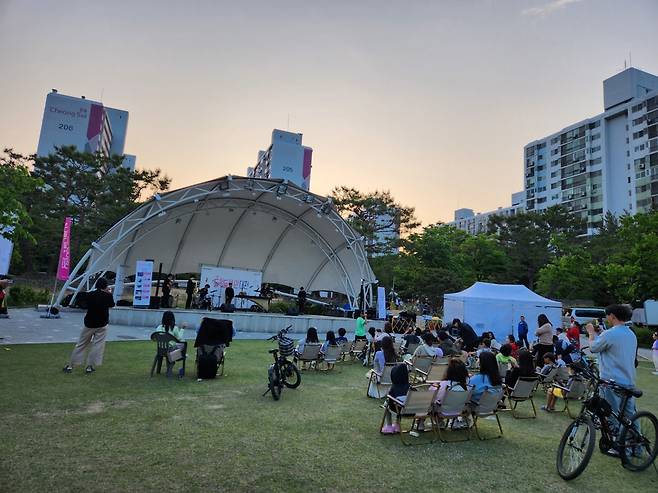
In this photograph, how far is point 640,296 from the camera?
22.2 metres

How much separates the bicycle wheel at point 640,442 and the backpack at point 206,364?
625cm

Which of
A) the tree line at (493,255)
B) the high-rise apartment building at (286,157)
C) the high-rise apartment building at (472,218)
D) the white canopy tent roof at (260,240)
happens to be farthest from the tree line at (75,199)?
the high-rise apartment building at (472,218)

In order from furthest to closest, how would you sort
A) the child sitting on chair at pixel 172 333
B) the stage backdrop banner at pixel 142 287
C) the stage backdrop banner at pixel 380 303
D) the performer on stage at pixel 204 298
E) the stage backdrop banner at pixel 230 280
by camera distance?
the stage backdrop banner at pixel 230 280
the stage backdrop banner at pixel 380 303
the performer on stage at pixel 204 298
the stage backdrop banner at pixel 142 287
the child sitting on chair at pixel 172 333

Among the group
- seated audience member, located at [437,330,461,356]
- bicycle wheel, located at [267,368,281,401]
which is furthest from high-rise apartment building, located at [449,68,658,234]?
bicycle wheel, located at [267,368,281,401]

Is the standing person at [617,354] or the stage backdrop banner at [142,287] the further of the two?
the stage backdrop banner at [142,287]

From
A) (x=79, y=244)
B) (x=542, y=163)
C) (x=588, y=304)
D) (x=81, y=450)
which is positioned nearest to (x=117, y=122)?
(x=79, y=244)

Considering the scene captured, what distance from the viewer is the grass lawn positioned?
3.44 metres

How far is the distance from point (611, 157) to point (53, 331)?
213 feet

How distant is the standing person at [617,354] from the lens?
405 cm

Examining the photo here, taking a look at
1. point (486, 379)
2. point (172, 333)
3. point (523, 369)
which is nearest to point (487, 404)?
point (486, 379)

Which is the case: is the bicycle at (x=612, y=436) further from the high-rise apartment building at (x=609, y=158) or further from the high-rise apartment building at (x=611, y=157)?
the high-rise apartment building at (x=611, y=157)

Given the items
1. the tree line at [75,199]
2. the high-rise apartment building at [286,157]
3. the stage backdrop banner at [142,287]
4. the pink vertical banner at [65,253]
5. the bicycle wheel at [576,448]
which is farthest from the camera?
the high-rise apartment building at [286,157]

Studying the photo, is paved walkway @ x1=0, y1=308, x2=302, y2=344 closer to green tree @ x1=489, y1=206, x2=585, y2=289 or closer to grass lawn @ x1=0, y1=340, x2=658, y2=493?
grass lawn @ x1=0, y1=340, x2=658, y2=493

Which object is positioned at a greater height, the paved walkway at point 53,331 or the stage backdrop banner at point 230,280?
the stage backdrop banner at point 230,280
